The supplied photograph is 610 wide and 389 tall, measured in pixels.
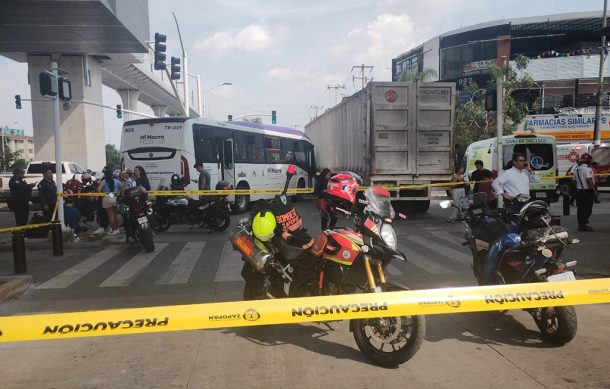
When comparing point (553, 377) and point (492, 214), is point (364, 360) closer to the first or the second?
point (553, 377)

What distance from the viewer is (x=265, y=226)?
4.54m

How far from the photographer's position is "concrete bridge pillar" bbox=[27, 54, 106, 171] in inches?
1396

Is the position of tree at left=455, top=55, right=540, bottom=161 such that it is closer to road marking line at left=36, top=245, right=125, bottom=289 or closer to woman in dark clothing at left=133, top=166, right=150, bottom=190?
woman in dark clothing at left=133, top=166, right=150, bottom=190

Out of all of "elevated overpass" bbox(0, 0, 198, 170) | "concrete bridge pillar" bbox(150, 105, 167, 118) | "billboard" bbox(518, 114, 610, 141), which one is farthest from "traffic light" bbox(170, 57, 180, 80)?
"concrete bridge pillar" bbox(150, 105, 167, 118)

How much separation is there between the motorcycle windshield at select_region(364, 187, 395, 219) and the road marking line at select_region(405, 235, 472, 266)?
457 centimetres

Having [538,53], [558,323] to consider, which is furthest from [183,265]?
[538,53]

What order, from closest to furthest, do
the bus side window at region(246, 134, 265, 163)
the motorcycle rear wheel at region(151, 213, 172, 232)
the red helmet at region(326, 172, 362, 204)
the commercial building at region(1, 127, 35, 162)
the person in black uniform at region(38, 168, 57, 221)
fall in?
1. the red helmet at region(326, 172, 362, 204)
2. the person in black uniform at region(38, 168, 57, 221)
3. the motorcycle rear wheel at region(151, 213, 172, 232)
4. the bus side window at region(246, 134, 265, 163)
5. the commercial building at region(1, 127, 35, 162)

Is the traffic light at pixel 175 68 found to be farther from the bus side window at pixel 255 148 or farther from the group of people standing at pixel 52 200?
the group of people standing at pixel 52 200

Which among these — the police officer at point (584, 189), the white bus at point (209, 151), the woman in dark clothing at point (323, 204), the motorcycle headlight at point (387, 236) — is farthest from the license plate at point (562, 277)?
the white bus at point (209, 151)

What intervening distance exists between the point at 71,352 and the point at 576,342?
15.4ft

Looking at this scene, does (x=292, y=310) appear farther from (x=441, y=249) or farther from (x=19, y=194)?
(x=19, y=194)

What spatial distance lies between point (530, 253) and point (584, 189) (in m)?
7.75

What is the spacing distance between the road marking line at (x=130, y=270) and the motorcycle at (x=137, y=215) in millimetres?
297

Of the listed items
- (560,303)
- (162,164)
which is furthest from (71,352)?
(162,164)
